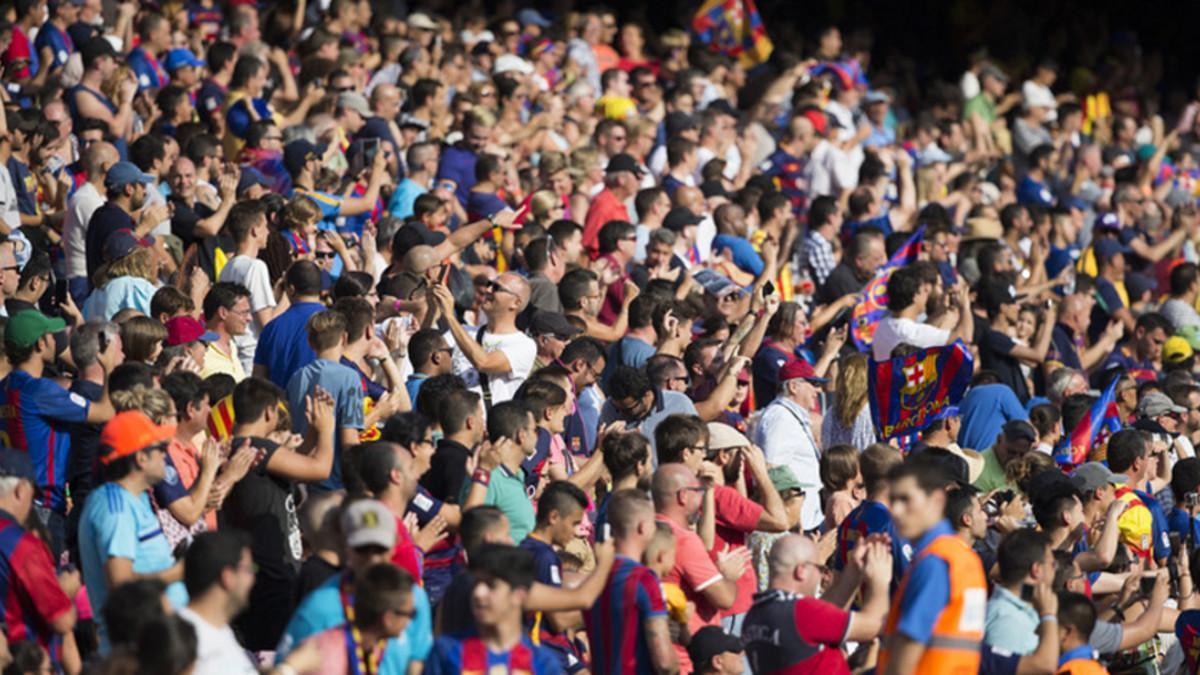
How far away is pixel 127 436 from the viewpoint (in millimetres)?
7852

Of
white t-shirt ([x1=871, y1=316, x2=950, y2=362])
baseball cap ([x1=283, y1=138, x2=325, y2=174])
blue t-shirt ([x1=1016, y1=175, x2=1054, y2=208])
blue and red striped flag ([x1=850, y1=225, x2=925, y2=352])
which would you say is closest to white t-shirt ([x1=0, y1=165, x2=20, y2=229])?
baseball cap ([x1=283, y1=138, x2=325, y2=174])

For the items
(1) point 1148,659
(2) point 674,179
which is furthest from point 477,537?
Result: (2) point 674,179

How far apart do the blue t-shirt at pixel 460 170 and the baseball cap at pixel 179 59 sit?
2.18 metres

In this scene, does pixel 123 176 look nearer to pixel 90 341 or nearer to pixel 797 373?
pixel 90 341

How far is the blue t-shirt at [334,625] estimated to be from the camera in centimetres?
704

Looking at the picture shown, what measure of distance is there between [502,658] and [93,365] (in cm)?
344

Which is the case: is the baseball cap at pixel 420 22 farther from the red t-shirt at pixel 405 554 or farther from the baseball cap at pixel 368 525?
the baseball cap at pixel 368 525

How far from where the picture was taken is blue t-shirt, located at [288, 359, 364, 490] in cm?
964

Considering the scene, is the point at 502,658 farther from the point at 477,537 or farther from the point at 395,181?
the point at 395,181

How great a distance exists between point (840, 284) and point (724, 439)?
480 cm

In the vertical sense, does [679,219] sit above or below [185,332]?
below

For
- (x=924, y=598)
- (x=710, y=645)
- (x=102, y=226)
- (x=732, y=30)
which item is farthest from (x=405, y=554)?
(x=732, y=30)

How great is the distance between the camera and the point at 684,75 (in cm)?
2000

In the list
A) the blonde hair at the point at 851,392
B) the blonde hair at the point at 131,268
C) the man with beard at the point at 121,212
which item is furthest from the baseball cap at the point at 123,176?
the blonde hair at the point at 851,392
